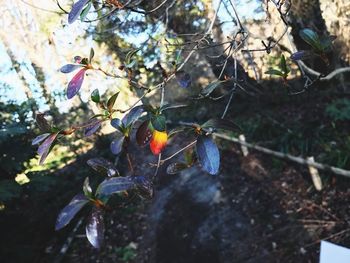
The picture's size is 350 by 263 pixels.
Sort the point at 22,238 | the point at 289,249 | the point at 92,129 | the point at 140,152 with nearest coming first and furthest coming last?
the point at 92,129 < the point at 289,249 < the point at 22,238 < the point at 140,152

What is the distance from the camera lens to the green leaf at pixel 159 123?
3.39 feet

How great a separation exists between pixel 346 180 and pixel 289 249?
4.47 feet

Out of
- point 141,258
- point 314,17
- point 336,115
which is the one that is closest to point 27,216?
point 141,258

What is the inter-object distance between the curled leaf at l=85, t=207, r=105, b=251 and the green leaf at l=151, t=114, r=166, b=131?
0.30m

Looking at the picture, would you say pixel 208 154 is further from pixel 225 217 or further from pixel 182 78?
pixel 225 217

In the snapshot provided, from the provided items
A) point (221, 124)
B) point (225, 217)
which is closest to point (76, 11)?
point (221, 124)

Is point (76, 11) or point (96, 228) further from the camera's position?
point (76, 11)

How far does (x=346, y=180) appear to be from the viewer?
4.52 metres

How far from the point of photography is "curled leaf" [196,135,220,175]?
1.02 metres

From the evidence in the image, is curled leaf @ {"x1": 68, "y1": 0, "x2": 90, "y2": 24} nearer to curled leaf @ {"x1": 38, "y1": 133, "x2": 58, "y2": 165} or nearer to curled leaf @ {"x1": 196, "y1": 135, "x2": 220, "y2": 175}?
curled leaf @ {"x1": 38, "y1": 133, "x2": 58, "y2": 165}

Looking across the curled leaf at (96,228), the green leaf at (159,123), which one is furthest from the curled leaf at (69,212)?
the green leaf at (159,123)

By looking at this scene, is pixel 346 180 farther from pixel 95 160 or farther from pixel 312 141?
pixel 95 160

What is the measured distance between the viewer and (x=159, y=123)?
104 cm

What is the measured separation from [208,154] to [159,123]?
0.17m
